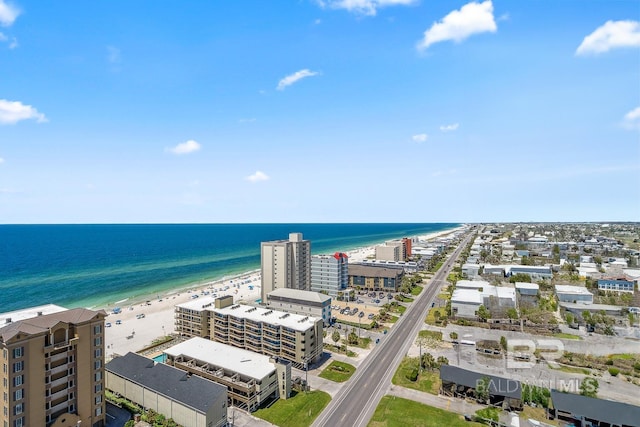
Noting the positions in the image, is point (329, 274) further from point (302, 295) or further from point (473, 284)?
point (473, 284)

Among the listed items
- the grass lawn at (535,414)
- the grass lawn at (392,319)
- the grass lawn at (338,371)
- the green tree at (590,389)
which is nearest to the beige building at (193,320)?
the grass lawn at (338,371)

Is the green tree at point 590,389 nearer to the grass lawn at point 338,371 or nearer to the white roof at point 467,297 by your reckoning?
the grass lawn at point 338,371

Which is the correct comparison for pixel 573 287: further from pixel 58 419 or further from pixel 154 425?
pixel 58 419

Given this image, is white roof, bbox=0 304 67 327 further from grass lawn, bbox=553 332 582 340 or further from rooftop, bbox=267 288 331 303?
grass lawn, bbox=553 332 582 340

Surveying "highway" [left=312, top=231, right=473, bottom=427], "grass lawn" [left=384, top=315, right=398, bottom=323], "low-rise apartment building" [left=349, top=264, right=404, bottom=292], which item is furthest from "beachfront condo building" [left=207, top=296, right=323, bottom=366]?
"low-rise apartment building" [left=349, top=264, right=404, bottom=292]

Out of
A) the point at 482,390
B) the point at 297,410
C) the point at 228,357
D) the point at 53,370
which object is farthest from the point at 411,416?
the point at 53,370

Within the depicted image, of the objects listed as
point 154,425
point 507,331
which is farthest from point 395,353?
point 154,425
